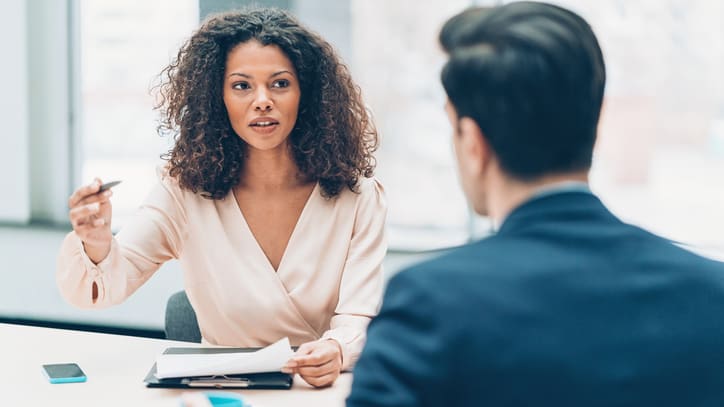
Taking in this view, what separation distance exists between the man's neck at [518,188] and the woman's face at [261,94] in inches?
47.8

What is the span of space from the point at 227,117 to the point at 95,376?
2.61 ft

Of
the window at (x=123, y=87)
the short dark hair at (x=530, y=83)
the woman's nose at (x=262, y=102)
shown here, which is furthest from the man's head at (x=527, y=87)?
the window at (x=123, y=87)

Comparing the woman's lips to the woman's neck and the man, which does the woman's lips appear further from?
the man

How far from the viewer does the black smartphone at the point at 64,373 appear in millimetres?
1945

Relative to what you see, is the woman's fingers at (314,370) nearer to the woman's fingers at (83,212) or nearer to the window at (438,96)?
the woman's fingers at (83,212)

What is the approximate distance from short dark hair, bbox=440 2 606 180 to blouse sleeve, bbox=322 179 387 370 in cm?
110

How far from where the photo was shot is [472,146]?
1.14m

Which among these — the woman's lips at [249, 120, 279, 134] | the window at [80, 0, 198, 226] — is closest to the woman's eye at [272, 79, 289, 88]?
the woman's lips at [249, 120, 279, 134]

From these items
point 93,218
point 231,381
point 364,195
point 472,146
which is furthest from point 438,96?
point 472,146

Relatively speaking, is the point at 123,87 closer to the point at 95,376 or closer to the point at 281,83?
the point at 281,83

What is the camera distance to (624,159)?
3988 mm

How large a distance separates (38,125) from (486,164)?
11.8ft

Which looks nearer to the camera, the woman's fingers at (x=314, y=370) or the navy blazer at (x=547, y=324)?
the navy blazer at (x=547, y=324)

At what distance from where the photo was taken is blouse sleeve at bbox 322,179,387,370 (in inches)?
87.7
